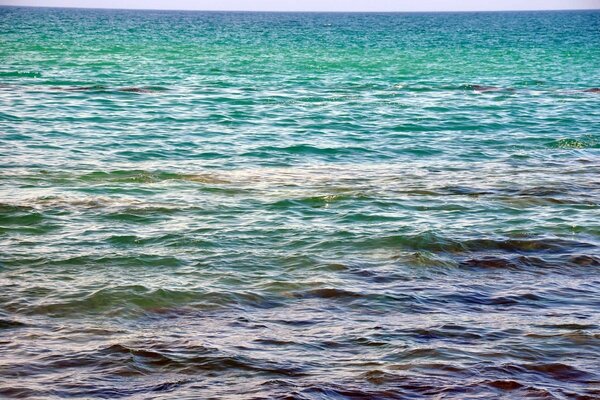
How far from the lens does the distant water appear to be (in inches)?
350

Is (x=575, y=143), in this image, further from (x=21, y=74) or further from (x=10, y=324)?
(x=21, y=74)

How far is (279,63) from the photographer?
2015 inches

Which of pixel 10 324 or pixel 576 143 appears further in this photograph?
pixel 576 143

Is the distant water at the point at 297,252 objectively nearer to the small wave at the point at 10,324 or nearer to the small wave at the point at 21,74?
the small wave at the point at 10,324

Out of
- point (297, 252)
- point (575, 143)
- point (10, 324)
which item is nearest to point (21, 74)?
point (575, 143)

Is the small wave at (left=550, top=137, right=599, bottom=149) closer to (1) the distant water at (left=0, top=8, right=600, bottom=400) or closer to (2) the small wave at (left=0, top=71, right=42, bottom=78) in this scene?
(1) the distant water at (left=0, top=8, right=600, bottom=400)

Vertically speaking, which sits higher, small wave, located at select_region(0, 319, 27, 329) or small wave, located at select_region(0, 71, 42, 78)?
small wave, located at select_region(0, 319, 27, 329)

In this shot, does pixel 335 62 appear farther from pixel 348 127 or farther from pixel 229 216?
pixel 229 216

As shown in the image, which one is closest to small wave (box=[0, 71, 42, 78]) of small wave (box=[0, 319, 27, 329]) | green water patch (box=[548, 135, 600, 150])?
green water patch (box=[548, 135, 600, 150])

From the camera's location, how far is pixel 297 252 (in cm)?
1309

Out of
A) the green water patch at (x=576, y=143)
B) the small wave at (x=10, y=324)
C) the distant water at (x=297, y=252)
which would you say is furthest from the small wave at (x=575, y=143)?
the small wave at (x=10, y=324)

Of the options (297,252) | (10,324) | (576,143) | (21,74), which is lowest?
(576,143)

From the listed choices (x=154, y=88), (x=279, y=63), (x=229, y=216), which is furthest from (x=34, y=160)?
(x=279, y=63)

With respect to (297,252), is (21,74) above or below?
below
